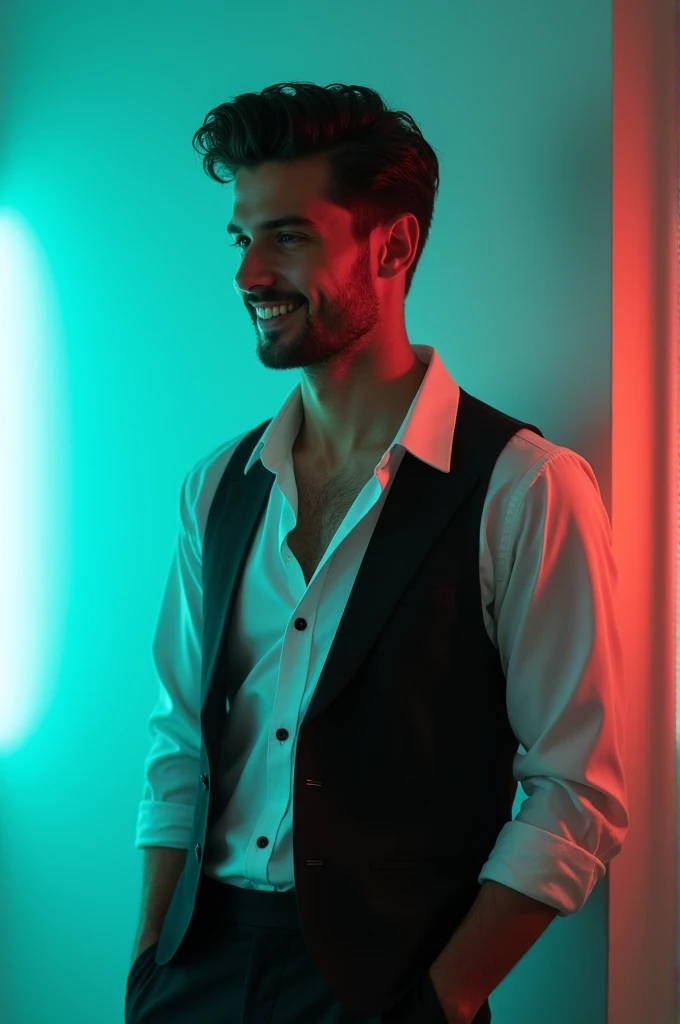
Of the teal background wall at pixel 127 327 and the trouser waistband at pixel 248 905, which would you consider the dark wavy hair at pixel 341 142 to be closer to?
the teal background wall at pixel 127 327

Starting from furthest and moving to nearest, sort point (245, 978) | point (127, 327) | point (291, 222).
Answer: point (127, 327) < point (291, 222) < point (245, 978)

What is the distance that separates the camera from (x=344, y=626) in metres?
1.42

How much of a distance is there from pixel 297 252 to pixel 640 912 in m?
1.11

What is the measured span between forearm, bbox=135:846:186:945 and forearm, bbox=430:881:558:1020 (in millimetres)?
523

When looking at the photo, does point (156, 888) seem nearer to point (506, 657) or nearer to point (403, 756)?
point (403, 756)

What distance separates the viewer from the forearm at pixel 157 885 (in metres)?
1.68

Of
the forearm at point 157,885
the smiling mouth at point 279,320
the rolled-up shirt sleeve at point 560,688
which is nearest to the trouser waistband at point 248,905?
the forearm at point 157,885

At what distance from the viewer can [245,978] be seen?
148 cm

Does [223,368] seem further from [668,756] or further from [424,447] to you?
[668,756]

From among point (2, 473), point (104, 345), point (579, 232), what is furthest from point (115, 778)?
point (579, 232)

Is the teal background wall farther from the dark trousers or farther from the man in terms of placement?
the dark trousers

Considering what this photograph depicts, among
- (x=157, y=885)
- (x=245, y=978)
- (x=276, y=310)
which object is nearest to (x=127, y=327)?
(x=276, y=310)

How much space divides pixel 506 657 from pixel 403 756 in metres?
0.19

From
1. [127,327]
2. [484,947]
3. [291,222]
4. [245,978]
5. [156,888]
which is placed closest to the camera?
[484,947]
